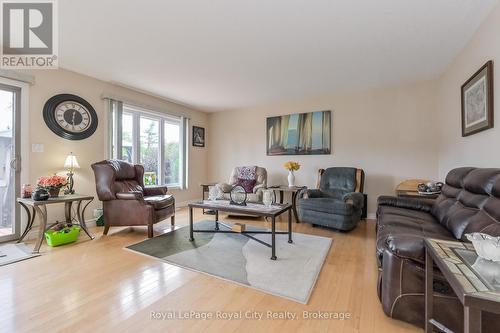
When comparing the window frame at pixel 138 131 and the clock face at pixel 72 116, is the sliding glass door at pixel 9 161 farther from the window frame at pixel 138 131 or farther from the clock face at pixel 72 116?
the window frame at pixel 138 131

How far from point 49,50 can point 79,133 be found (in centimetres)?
115

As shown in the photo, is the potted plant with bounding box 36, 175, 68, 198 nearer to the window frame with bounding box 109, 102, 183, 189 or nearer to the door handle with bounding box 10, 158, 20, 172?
the door handle with bounding box 10, 158, 20, 172

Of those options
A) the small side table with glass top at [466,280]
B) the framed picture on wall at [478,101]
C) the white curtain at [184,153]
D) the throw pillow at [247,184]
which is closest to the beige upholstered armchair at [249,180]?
the throw pillow at [247,184]

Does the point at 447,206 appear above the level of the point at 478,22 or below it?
below

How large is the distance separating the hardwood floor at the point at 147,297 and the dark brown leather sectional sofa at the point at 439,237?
0.18 m

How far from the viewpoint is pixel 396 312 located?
1.41m

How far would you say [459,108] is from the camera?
9.30ft

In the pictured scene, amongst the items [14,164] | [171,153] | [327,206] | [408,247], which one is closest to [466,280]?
[408,247]

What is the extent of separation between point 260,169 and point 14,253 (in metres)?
3.55

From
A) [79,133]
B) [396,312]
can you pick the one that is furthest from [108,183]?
[396,312]

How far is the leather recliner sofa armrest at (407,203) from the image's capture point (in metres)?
2.59

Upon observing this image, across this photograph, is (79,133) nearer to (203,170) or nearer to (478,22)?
(203,170)

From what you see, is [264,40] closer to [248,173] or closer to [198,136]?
[248,173]

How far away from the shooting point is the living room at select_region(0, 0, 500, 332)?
4.81ft
